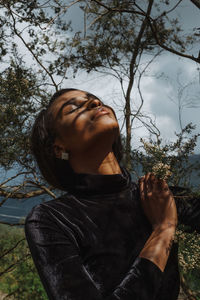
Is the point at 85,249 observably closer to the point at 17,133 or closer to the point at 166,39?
the point at 17,133

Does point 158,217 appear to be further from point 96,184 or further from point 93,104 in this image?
point 93,104

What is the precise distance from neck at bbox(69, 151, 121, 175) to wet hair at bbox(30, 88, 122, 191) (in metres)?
0.04

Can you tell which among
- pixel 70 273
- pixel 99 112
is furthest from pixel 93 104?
pixel 70 273

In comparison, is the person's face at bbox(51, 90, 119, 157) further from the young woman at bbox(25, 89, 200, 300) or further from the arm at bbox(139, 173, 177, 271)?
the arm at bbox(139, 173, 177, 271)

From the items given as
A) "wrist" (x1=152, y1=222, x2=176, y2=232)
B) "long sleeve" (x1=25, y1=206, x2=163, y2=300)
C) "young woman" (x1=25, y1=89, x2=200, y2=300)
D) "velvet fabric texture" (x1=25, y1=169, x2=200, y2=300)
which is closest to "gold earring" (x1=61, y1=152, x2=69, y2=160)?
"young woman" (x1=25, y1=89, x2=200, y2=300)

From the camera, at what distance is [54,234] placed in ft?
4.88

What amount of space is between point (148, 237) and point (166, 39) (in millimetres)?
3865

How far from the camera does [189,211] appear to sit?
1.86 metres

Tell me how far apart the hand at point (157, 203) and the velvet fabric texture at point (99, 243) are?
3.0 inches

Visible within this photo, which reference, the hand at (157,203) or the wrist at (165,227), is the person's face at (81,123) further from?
the wrist at (165,227)

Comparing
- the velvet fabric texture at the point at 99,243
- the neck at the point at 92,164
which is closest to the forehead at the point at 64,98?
the neck at the point at 92,164

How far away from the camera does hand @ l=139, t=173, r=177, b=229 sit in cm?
162

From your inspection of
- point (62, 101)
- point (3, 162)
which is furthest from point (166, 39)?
point (62, 101)

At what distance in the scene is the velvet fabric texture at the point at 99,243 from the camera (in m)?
1.38
